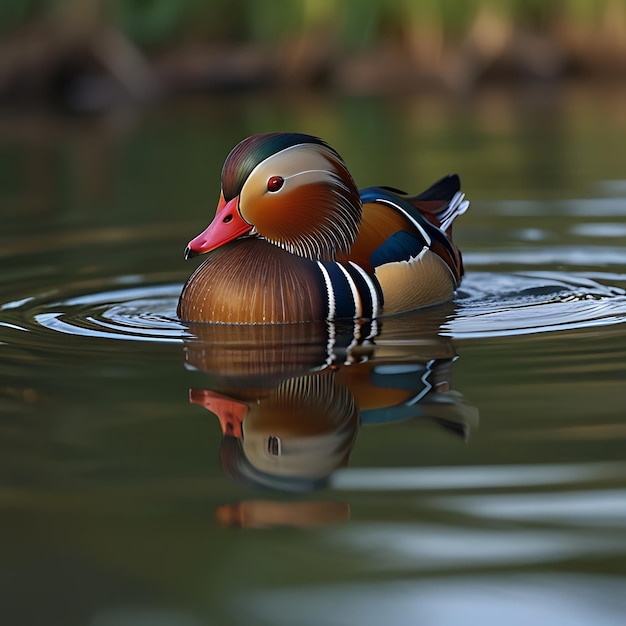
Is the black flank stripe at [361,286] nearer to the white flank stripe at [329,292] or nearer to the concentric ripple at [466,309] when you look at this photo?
the white flank stripe at [329,292]

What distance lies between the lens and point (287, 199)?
497cm

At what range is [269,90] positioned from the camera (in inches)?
867

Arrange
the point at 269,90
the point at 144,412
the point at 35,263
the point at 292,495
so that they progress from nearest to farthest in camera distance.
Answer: the point at 292,495
the point at 144,412
the point at 35,263
the point at 269,90

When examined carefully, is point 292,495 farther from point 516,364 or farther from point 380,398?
point 516,364

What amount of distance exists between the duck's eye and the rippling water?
0.51 meters

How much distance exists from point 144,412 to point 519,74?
1924cm

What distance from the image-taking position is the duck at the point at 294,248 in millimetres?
4863

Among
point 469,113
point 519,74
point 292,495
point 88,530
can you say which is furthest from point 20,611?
point 519,74

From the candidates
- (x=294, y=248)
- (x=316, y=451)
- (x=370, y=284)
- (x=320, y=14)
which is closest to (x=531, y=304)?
(x=370, y=284)

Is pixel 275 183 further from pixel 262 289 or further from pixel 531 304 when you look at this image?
pixel 531 304

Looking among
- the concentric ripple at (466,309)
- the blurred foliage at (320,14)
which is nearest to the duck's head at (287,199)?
the concentric ripple at (466,309)

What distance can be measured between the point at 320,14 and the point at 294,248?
16163 millimetres

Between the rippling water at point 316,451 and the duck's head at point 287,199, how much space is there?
36 cm

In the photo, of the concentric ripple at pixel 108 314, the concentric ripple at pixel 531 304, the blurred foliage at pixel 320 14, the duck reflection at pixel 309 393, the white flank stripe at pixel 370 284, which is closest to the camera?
the duck reflection at pixel 309 393
